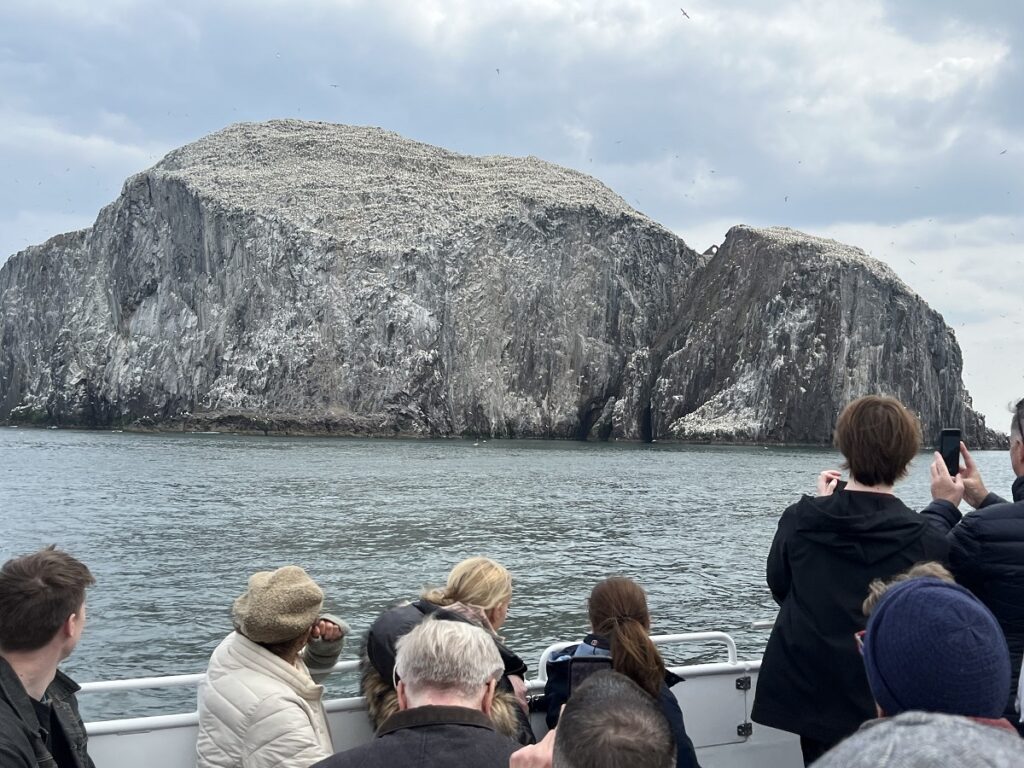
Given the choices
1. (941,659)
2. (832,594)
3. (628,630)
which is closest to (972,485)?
(832,594)

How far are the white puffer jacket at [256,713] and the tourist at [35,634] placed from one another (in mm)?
589

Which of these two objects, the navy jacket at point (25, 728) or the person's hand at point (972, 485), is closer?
the navy jacket at point (25, 728)

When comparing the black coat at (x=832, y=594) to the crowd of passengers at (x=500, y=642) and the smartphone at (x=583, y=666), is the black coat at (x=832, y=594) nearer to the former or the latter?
the crowd of passengers at (x=500, y=642)

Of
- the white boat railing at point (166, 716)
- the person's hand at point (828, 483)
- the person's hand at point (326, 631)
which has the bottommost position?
the white boat railing at point (166, 716)

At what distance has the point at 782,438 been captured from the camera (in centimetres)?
8744

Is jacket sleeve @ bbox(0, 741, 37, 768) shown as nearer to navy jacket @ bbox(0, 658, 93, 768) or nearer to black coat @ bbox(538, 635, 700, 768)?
navy jacket @ bbox(0, 658, 93, 768)

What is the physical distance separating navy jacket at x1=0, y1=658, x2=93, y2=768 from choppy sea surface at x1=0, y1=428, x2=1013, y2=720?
7623mm

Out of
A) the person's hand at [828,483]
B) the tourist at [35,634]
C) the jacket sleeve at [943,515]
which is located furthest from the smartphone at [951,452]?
the tourist at [35,634]

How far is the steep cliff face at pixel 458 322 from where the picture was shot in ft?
288

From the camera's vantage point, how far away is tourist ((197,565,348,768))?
345 cm

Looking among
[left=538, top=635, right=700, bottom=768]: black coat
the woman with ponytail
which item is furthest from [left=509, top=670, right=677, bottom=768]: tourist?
[left=538, top=635, right=700, bottom=768]: black coat

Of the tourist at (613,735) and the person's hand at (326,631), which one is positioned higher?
the tourist at (613,735)

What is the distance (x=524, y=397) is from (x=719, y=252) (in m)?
27.4

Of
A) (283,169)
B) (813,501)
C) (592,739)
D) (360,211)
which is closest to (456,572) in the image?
(813,501)
